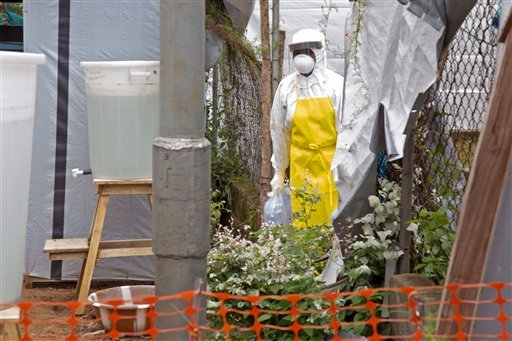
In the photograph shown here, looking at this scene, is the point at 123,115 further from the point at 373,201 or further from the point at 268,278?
the point at 373,201

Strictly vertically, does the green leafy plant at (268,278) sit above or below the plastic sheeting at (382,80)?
below

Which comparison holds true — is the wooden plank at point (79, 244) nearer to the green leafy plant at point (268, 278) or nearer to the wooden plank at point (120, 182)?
the wooden plank at point (120, 182)

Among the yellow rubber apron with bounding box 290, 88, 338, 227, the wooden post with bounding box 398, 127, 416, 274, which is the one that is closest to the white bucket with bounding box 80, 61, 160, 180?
the yellow rubber apron with bounding box 290, 88, 338, 227

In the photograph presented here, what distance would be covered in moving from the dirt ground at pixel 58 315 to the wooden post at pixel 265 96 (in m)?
1.53

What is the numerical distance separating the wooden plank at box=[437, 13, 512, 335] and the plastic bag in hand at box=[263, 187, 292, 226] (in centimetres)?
406

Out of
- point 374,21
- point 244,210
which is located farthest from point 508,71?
point 244,210

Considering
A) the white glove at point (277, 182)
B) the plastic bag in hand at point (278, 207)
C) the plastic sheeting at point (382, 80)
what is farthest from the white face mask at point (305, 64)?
the plastic sheeting at point (382, 80)

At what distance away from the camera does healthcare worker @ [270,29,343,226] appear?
7438 millimetres

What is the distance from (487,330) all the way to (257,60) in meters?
5.69

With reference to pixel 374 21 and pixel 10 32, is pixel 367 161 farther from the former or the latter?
pixel 10 32

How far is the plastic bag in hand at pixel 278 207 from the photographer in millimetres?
7281

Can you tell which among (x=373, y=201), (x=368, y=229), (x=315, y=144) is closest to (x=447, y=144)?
(x=373, y=201)

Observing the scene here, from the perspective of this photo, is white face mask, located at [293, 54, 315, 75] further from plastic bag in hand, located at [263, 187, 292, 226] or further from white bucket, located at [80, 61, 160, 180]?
white bucket, located at [80, 61, 160, 180]

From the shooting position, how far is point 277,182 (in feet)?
25.5
